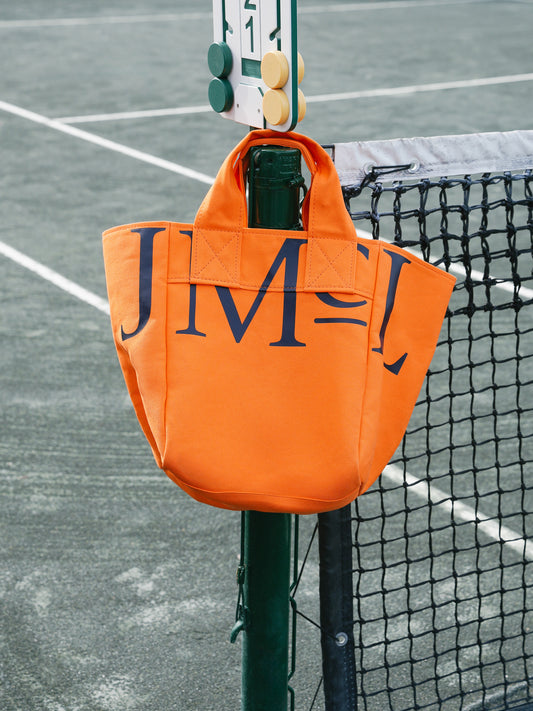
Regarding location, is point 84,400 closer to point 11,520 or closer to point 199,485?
point 11,520

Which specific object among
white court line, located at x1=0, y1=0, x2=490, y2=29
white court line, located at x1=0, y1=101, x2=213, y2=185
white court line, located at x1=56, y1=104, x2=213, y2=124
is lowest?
white court line, located at x1=0, y1=0, x2=490, y2=29

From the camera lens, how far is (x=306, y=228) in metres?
2.45

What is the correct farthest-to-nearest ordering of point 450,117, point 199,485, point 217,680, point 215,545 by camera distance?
point 450,117 < point 215,545 < point 217,680 < point 199,485

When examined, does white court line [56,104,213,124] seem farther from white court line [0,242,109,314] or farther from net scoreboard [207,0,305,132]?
net scoreboard [207,0,305,132]

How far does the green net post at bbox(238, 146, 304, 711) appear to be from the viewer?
2434 mm

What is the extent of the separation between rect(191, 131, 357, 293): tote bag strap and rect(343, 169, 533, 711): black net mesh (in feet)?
1.36

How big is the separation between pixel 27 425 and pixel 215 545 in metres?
1.73

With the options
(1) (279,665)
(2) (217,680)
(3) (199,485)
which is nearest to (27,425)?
(2) (217,680)

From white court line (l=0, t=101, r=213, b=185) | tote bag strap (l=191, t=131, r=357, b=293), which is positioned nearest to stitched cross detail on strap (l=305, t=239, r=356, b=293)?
tote bag strap (l=191, t=131, r=357, b=293)

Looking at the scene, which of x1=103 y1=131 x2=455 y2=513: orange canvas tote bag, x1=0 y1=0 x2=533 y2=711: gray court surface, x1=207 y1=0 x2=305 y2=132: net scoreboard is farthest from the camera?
x1=0 y1=0 x2=533 y2=711: gray court surface

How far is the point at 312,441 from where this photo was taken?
2.35m

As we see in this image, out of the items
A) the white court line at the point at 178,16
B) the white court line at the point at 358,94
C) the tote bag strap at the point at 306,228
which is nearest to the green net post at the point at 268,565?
the tote bag strap at the point at 306,228

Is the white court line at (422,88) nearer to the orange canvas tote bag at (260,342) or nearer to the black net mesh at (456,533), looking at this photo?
the black net mesh at (456,533)

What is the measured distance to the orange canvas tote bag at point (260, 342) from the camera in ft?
7.68
